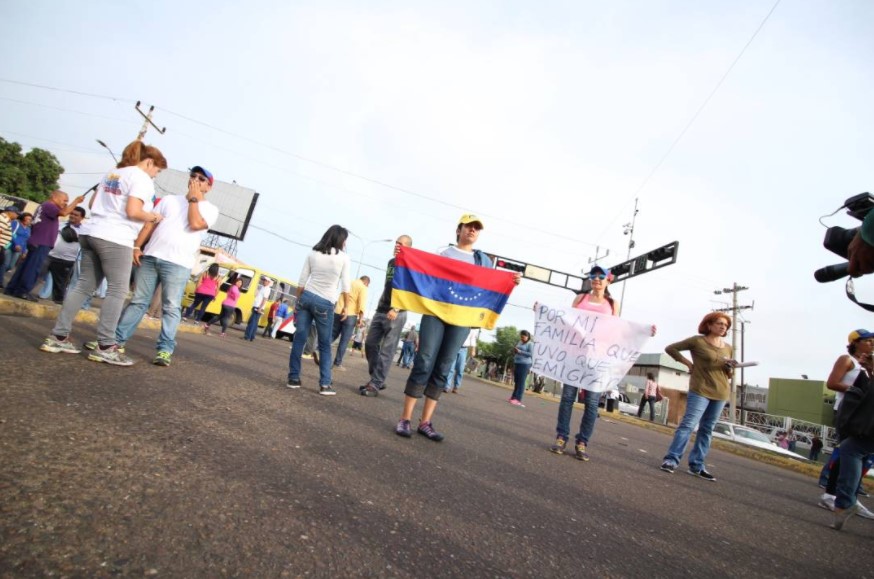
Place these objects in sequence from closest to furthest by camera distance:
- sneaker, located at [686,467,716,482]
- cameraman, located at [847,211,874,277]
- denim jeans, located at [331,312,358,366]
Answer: cameraman, located at [847,211,874,277] < sneaker, located at [686,467,716,482] < denim jeans, located at [331,312,358,366]

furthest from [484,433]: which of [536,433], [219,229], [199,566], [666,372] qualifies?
[666,372]

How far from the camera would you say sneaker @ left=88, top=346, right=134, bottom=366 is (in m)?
3.89

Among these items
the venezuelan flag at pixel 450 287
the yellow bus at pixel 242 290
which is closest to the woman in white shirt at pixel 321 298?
the venezuelan flag at pixel 450 287

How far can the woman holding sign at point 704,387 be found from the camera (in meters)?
5.48

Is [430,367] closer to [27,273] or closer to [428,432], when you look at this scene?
[428,432]

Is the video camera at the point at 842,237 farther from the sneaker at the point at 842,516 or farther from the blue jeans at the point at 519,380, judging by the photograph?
the blue jeans at the point at 519,380

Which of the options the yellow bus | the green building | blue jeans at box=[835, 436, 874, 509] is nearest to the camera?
blue jeans at box=[835, 436, 874, 509]

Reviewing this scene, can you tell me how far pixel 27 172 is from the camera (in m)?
47.6

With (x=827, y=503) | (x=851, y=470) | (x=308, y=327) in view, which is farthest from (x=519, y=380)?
(x=851, y=470)

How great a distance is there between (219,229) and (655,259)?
134 ft

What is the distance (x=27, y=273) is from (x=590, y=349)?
900 centimetres

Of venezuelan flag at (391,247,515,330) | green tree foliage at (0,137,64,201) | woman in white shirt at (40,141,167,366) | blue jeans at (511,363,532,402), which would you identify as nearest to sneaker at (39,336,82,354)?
woman in white shirt at (40,141,167,366)

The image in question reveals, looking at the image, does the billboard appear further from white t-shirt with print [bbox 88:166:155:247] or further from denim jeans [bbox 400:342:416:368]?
white t-shirt with print [bbox 88:166:155:247]

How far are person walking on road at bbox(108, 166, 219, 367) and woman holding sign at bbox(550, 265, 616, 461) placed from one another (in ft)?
12.8
